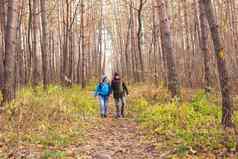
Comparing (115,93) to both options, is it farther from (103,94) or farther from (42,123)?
(42,123)

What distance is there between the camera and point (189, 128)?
8344 mm

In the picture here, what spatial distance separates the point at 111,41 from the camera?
49.7 m

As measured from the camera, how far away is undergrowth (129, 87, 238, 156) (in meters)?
6.62

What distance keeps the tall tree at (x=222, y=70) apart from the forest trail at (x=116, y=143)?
172 cm

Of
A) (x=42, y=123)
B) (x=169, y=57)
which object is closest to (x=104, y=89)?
(x=169, y=57)

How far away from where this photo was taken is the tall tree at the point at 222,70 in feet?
23.8

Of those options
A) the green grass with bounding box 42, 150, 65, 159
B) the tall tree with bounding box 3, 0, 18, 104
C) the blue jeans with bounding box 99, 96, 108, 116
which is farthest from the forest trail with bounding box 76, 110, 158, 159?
the tall tree with bounding box 3, 0, 18, 104

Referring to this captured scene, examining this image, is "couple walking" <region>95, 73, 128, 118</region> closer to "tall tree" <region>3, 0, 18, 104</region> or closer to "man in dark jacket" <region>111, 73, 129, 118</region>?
"man in dark jacket" <region>111, 73, 129, 118</region>

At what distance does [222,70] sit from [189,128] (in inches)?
69.7

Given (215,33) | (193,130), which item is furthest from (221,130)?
(215,33)

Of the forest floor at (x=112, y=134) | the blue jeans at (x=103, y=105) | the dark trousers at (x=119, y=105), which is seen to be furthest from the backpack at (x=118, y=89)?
the forest floor at (x=112, y=134)

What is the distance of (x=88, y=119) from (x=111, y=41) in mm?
38754

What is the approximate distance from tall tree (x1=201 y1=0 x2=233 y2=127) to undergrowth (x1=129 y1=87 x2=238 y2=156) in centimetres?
33

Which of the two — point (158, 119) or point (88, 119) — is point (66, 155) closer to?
point (158, 119)
